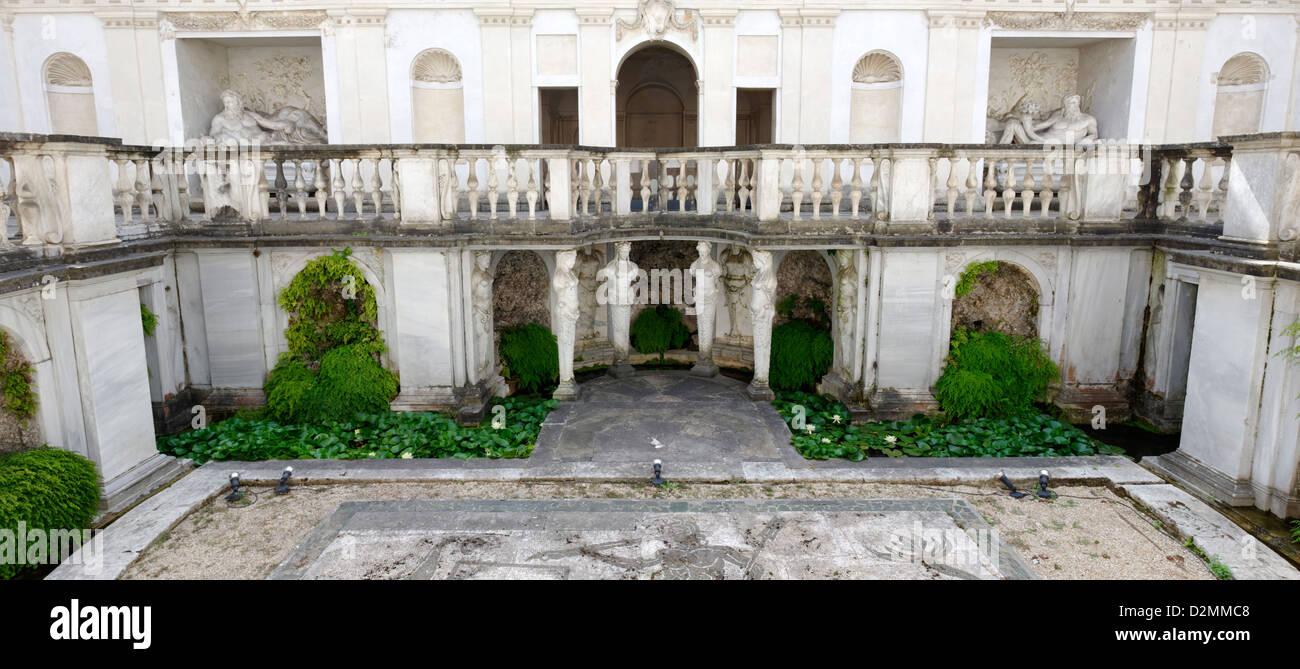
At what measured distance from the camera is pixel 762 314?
1006 centimetres

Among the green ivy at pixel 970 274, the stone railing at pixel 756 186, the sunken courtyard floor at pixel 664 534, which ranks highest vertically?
the stone railing at pixel 756 186

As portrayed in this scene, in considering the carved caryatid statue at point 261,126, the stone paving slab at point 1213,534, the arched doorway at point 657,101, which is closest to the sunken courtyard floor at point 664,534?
the stone paving slab at point 1213,534

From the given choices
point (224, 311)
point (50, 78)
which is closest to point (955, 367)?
point (224, 311)

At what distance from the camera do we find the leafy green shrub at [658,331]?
40.2ft

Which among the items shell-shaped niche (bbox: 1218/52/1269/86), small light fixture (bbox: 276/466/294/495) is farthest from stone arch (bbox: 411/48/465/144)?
shell-shaped niche (bbox: 1218/52/1269/86)

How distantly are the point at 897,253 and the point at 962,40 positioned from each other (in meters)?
7.50

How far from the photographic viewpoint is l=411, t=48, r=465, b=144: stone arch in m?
14.7

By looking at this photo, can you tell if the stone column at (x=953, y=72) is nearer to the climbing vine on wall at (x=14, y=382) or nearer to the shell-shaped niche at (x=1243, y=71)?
the shell-shaped niche at (x=1243, y=71)

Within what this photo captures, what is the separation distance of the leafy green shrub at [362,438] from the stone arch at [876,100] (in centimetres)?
909

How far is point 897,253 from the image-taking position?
9305 mm

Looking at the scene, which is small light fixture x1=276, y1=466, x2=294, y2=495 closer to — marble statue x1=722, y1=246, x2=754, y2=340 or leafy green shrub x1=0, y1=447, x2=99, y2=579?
leafy green shrub x1=0, y1=447, x2=99, y2=579

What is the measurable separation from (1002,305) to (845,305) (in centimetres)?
200

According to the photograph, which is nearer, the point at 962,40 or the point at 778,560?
the point at 778,560
